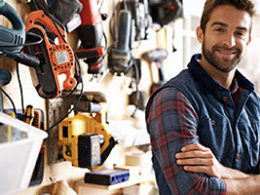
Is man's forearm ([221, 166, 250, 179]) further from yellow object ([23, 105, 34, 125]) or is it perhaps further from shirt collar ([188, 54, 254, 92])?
yellow object ([23, 105, 34, 125])

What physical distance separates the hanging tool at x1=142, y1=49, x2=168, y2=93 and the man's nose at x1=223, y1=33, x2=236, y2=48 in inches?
40.8

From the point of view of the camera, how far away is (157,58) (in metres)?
2.54

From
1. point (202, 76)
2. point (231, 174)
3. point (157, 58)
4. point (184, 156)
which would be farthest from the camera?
point (157, 58)

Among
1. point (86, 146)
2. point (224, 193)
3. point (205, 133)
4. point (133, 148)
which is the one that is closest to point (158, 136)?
point (205, 133)

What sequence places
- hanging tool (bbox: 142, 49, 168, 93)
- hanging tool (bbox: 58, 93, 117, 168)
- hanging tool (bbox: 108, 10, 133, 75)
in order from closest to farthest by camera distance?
1. hanging tool (bbox: 58, 93, 117, 168)
2. hanging tool (bbox: 108, 10, 133, 75)
3. hanging tool (bbox: 142, 49, 168, 93)

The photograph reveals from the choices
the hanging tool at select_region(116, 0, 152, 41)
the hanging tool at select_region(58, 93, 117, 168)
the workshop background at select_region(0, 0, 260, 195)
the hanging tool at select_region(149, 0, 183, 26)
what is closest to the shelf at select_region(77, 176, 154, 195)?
the workshop background at select_region(0, 0, 260, 195)

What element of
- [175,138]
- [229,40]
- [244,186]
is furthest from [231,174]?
[229,40]

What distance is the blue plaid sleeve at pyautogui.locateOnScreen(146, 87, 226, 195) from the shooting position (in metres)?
1.21

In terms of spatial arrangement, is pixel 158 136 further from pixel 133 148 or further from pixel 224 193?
pixel 133 148

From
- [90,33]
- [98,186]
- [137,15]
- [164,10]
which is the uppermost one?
[164,10]

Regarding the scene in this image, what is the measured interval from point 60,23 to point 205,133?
73 cm

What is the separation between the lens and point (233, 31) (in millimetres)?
1493

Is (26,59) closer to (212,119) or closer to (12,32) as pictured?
(12,32)

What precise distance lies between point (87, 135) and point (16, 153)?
1.06 m
